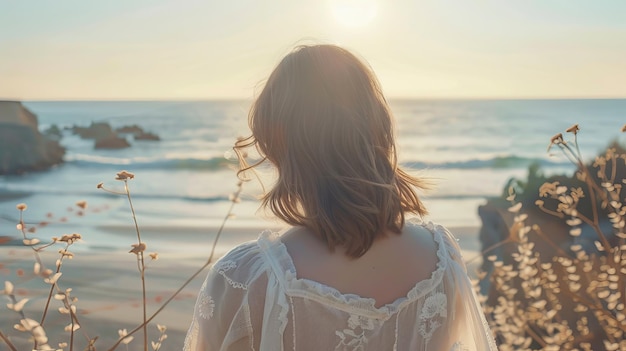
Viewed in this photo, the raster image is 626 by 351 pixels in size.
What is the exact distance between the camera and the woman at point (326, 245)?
1561 mm

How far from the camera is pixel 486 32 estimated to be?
76.6 feet

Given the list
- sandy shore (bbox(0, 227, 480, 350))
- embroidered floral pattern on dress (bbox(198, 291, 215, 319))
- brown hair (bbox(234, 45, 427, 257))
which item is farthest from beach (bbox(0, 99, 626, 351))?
embroidered floral pattern on dress (bbox(198, 291, 215, 319))

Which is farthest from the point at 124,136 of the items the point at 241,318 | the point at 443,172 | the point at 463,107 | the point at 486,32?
the point at 241,318

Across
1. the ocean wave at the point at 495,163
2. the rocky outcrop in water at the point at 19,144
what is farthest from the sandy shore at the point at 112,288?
the ocean wave at the point at 495,163

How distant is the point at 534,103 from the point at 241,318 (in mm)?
29377

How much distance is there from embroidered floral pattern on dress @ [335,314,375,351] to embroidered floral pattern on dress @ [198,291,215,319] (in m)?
0.28

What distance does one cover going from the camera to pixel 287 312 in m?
1.55

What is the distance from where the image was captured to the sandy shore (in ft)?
16.6

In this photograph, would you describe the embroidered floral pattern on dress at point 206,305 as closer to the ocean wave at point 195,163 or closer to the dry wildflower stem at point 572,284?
the dry wildflower stem at point 572,284

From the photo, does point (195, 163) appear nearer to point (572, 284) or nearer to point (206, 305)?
point (572, 284)

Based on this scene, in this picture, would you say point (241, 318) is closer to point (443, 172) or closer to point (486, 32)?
point (443, 172)

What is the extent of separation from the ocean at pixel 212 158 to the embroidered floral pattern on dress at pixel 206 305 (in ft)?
1.48

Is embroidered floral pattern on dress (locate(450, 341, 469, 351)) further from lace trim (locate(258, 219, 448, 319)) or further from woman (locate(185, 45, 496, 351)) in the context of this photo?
lace trim (locate(258, 219, 448, 319))

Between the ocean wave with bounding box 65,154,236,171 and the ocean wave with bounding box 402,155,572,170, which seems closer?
the ocean wave with bounding box 65,154,236,171
